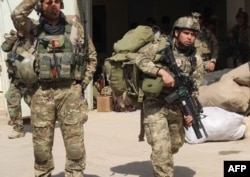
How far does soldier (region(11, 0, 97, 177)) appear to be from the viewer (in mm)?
4871

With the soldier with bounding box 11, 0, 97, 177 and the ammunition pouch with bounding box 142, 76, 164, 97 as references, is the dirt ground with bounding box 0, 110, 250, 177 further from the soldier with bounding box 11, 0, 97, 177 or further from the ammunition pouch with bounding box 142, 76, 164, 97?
the ammunition pouch with bounding box 142, 76, 164, 97

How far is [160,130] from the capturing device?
484 centimetres

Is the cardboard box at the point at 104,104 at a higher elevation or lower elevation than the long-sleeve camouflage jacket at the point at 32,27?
lower

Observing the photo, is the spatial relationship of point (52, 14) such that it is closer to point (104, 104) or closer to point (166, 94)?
point (166, 94)

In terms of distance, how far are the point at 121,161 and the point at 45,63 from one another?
188 centimetres

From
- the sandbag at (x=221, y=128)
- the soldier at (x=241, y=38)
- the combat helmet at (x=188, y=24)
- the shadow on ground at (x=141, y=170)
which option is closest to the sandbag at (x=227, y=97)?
the sandbag at (x=221, y=128)

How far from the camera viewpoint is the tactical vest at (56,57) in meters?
4.86

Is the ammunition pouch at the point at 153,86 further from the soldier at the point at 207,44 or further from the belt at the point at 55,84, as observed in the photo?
the soldier at the point at 207,44

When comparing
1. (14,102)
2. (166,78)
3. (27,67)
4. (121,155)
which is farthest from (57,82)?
(14,102)

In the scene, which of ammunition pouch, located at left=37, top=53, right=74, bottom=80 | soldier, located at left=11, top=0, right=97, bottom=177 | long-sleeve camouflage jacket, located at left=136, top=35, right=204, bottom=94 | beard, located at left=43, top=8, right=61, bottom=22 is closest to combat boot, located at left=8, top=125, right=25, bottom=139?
soldier, located at left=11, top=0, right=97, bottom=177

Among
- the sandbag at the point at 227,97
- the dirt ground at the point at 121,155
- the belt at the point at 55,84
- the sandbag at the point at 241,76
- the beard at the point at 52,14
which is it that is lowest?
the dirt ground at the point at 121,155

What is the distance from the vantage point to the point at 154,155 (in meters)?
4.85

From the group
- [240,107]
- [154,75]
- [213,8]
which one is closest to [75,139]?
[154,75]

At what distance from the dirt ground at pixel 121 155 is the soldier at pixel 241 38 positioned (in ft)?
10.1
